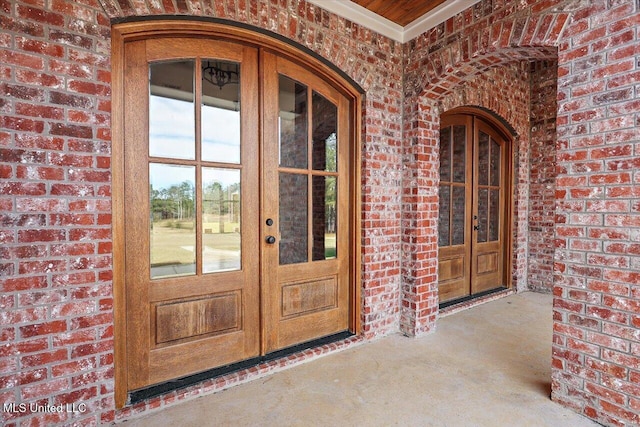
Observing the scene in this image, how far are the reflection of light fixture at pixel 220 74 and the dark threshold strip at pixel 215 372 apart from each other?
2106 mm

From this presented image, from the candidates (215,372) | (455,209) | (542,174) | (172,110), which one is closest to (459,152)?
(455,209)

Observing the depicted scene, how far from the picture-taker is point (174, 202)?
89.0 inches

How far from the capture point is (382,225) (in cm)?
316

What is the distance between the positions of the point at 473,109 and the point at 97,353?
4.44 metres

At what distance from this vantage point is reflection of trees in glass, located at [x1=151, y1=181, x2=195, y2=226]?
2.22 metres

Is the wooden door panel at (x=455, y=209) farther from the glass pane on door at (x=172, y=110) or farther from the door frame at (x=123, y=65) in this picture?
the glass pane on door at (x=172, y=110)

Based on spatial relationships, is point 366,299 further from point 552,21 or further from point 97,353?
point 552,21

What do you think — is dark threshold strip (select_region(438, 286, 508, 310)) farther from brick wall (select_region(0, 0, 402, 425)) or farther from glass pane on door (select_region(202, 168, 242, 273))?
brick wall (select_region(0, 0, 402, 425))

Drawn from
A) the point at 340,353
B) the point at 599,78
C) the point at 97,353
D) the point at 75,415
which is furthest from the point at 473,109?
the point at 75,415

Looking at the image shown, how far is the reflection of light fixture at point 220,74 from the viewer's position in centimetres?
236

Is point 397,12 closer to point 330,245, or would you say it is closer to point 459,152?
point 459,152

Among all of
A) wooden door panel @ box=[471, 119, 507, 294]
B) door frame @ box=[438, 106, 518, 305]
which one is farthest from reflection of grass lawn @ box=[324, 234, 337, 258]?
door frame @ box=[438, 106, 518, 305]

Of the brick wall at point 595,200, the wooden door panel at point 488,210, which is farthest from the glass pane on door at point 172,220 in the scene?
the wooden door panel at point 488,210

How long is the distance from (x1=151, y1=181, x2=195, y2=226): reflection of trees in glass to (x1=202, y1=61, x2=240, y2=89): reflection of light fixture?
78 centimetres
